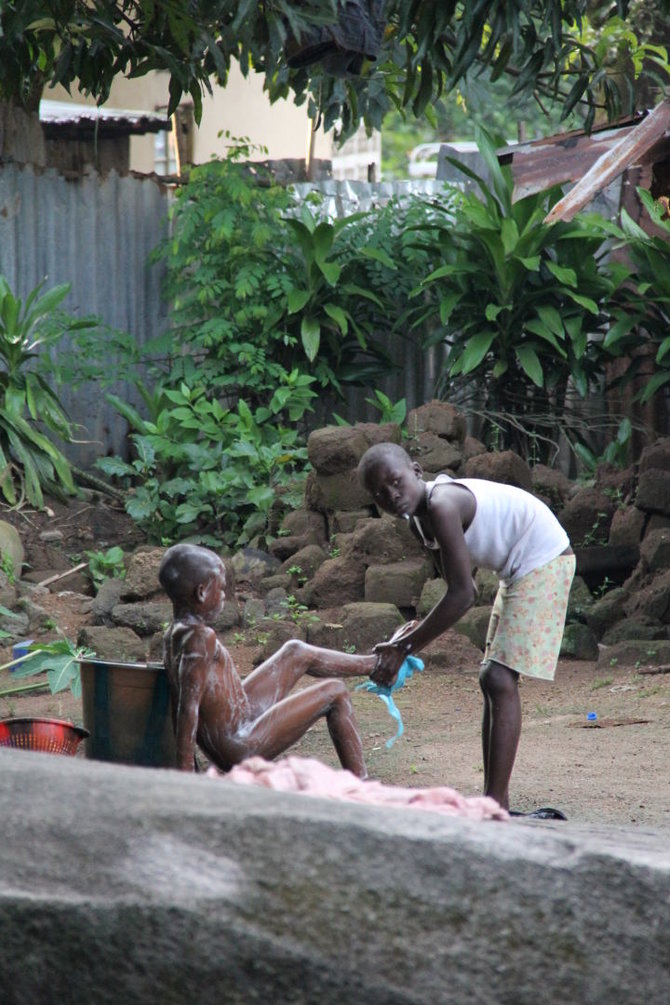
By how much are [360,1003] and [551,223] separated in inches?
295

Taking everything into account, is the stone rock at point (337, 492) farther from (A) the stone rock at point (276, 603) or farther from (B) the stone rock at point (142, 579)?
(B) the stone rock at point (142, 579)

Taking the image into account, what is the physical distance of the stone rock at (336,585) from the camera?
7.66 m

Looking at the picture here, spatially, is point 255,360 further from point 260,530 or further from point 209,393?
point 260,530

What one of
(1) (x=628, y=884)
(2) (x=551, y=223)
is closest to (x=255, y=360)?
(2) (x=551, y=223)

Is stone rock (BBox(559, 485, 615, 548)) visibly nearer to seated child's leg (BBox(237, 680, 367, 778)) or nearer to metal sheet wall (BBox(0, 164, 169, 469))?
metal sheet wall (BBox(0, 164, 169, 469))

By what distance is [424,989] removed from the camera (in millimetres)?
2070

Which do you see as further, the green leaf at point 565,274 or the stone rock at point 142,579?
the green leaf at point 565,274

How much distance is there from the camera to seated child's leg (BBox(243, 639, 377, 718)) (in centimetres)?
390

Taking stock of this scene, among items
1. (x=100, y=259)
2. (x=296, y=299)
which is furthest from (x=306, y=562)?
(x=100, y=259)

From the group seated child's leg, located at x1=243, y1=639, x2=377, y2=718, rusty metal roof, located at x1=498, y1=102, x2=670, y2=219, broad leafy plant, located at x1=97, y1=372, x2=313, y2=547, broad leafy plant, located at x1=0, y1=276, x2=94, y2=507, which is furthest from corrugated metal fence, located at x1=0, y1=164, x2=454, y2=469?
seated child's leg, located at x1=243, y1=639, x2=377, y2=718

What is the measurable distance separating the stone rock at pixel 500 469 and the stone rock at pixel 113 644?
2.30 meters

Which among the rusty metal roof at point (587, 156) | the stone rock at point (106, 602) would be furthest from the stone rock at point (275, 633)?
the rusty metal roof at point (587, 156)

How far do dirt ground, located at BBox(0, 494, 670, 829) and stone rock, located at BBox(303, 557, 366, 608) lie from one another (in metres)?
0.53

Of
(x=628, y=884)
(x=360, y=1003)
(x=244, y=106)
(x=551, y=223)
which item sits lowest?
(x=360, y=1003)
